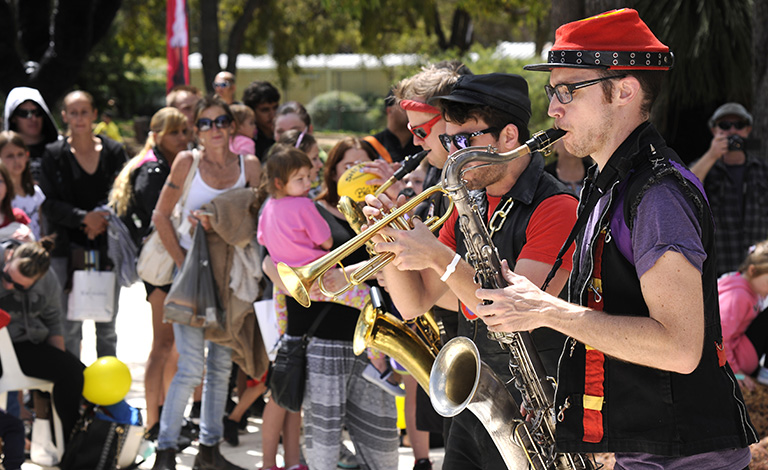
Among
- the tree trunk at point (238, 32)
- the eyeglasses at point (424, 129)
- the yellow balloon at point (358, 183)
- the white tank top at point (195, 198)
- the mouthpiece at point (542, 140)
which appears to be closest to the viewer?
the mouthpiece at point (542, 140)

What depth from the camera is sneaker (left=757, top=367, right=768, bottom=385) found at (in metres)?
4.76

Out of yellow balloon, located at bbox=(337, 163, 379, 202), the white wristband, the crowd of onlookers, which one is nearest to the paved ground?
the crowd of onlookers

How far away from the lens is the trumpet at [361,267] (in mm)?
2590

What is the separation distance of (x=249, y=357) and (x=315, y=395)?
1.00 meters

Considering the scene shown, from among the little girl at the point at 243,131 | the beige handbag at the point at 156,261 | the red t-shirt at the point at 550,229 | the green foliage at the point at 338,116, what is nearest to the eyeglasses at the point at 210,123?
the beige handbag at the point at 156,261

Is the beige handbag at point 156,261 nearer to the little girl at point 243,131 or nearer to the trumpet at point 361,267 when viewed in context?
the little girl at point 243,131

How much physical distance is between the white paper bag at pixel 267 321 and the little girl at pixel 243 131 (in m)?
1.53

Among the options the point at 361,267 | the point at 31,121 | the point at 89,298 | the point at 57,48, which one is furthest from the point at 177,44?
the point at 361,267

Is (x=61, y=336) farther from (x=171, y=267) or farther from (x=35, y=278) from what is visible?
(x=171, y=267)

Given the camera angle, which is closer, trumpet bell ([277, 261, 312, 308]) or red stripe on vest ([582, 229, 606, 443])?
red stripe on vest ([582, 229, 606, 443])

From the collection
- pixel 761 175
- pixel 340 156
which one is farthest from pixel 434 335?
pixel 761 175

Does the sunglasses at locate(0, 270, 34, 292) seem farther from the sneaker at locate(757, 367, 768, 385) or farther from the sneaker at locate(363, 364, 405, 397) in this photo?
the sneaker at locate(757, 367, 768, 385)

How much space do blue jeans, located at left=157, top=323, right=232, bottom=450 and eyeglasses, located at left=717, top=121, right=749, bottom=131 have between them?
3.81m

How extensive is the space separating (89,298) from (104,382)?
98 cm
